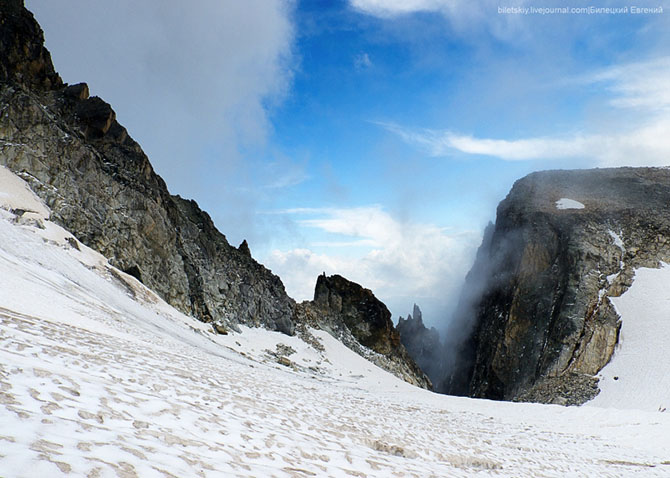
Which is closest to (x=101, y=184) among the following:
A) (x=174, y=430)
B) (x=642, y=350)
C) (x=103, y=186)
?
(x=103, y=186)

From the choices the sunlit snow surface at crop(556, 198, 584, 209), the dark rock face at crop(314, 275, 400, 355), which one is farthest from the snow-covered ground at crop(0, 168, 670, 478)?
the dark rock face at crop(314, 275, 400, 355)

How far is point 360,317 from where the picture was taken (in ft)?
261

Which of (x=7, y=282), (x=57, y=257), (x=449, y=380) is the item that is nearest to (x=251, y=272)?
(x=57, y=257)

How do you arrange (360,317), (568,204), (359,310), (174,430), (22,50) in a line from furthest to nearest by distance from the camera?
(359,310)
(360,317)
(568,204)
(22,50)
(174,430)

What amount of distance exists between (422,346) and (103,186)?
105m

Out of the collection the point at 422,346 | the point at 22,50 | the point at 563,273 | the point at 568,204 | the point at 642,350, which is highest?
the point at 568,204

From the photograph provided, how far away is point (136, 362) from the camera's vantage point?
28.5 feet

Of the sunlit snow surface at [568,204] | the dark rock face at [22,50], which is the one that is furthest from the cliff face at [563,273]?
the dark rock face at [22,50]

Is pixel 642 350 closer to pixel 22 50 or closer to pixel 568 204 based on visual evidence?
pixel 568 204

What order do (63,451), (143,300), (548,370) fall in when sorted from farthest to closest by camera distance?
(548,370) < (143,300) < (63,451)

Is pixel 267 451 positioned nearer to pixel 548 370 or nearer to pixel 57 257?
pixel 57 257

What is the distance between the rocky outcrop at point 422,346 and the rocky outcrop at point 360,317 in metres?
41.9

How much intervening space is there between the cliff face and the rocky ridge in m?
36.0

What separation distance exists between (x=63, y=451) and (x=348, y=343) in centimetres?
6458
